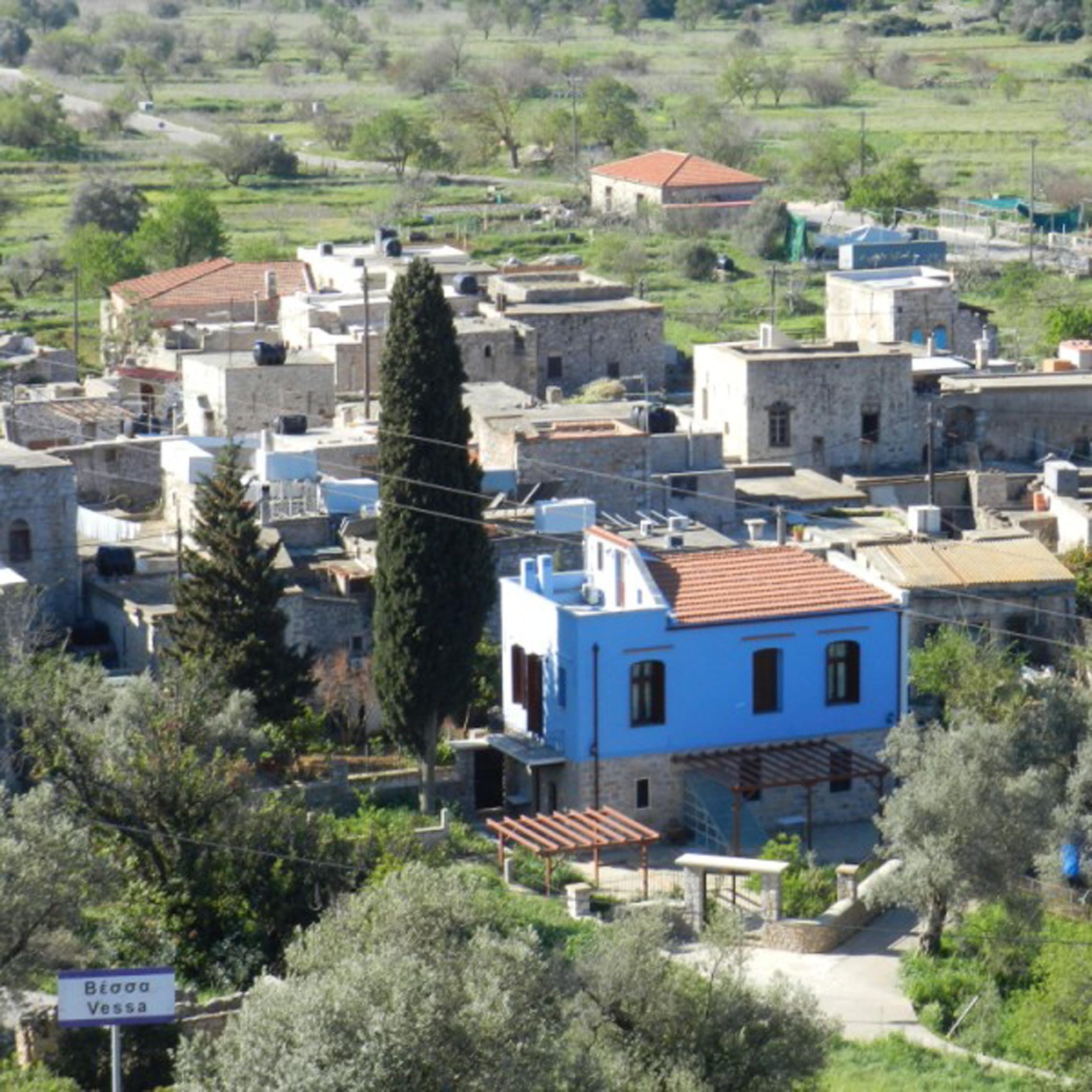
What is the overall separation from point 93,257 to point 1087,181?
40.2 m

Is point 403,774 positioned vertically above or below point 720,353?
below

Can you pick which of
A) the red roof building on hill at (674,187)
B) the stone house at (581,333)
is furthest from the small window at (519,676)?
the red roof building on hill at (674,187)

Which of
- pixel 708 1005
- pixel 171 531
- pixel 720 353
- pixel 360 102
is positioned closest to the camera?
pixel 708 1005

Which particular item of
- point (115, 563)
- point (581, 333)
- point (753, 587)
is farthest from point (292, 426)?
point (581, 333)

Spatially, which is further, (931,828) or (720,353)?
(720,353)

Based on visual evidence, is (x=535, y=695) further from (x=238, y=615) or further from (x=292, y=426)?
(x=292, y=426)

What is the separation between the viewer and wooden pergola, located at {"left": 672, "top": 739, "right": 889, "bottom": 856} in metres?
41.8

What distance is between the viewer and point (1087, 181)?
351 ft

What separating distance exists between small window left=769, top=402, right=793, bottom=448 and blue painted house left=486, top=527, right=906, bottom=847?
1563 centimetres

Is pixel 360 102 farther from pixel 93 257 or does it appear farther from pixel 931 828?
pixel 931 828

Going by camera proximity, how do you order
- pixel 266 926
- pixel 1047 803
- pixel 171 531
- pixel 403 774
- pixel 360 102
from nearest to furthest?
pixel 266 926
pixel 1047 803
pixel 403 774
pixel 171 531
pixel 360 102

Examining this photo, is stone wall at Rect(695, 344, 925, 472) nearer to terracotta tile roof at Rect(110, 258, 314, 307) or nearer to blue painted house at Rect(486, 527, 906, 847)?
blue painted house at Rect(486, 527, 906, 847)

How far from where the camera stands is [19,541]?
46.9 meters

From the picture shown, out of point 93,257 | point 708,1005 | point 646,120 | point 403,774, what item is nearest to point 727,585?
point 403,774
